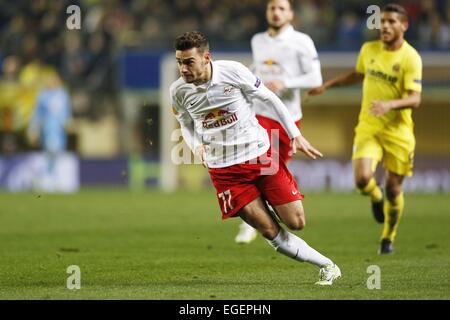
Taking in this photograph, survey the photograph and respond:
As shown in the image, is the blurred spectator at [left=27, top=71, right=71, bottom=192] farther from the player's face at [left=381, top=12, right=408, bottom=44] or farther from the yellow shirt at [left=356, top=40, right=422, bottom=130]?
the player's face at [left=381, top=12, right=408, bottom=44]

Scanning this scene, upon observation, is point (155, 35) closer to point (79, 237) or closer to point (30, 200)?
point (30, 200)

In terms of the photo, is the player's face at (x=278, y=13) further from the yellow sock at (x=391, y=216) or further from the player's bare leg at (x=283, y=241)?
the player's bare leg at (x=283, y=241)

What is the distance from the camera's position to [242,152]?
30.8 feet

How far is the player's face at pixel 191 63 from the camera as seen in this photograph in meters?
8.95

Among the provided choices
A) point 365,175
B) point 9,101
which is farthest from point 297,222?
point 9,101

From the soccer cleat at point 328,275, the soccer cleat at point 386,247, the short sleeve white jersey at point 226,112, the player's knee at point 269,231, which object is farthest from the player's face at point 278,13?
the soccer cleat at point 328,275

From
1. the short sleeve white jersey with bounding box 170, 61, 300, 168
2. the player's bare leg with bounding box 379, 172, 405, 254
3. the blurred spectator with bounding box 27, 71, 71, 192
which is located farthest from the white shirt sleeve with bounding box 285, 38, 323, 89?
the blurred spectator with bounding box 27, 71, 71, 192

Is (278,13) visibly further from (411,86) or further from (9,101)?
(9,101)

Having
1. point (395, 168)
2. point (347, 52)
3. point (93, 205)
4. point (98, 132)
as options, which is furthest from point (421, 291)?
point (98, 132)

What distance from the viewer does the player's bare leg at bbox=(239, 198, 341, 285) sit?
9.23 meters

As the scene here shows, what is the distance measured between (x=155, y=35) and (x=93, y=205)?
702 centimetres

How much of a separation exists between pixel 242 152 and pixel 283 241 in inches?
32.4

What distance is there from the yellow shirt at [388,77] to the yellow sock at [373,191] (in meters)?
0.64

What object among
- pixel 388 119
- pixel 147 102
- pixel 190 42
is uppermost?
pixel 190 42
